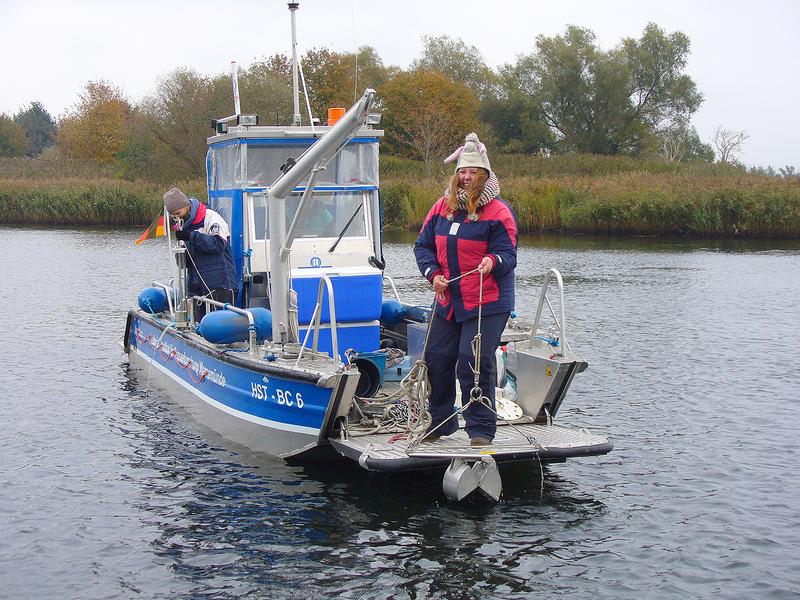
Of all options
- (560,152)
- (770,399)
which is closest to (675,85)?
(560,152)

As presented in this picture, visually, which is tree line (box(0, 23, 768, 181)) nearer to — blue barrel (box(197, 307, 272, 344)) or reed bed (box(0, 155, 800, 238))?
reed bed (box(0, 155, 800, 238))

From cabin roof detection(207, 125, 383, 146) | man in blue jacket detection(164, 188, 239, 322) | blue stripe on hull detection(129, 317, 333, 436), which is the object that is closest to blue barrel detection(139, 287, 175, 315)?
blue stripe on hull detection(129, 317, 333, 436)

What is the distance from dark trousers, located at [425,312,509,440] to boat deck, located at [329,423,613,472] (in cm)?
18

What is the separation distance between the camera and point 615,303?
2027cm

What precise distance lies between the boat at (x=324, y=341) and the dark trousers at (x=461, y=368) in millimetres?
110

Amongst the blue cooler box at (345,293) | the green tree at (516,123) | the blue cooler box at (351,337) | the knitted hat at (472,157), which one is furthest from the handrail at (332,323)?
the green tree at (516,123)

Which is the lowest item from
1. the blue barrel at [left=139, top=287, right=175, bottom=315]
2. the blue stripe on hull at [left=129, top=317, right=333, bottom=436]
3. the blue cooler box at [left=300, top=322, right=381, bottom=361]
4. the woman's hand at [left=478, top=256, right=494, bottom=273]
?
the blue stripe on hull at [left=129, top=317, right=333, bottom=436]

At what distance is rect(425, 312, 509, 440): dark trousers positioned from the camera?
26.4 ft

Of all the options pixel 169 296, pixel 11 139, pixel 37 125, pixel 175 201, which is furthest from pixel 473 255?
pixel 37 125

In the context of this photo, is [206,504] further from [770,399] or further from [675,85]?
[675,85]

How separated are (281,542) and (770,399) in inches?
280

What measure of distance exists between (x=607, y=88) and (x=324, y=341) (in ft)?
196

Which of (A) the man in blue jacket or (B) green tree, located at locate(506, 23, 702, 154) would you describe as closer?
(A) the man in blue jacket

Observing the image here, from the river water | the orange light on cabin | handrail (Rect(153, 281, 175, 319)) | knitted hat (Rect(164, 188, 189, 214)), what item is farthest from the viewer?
handrail (Rect(153, 281, 175, 319))
